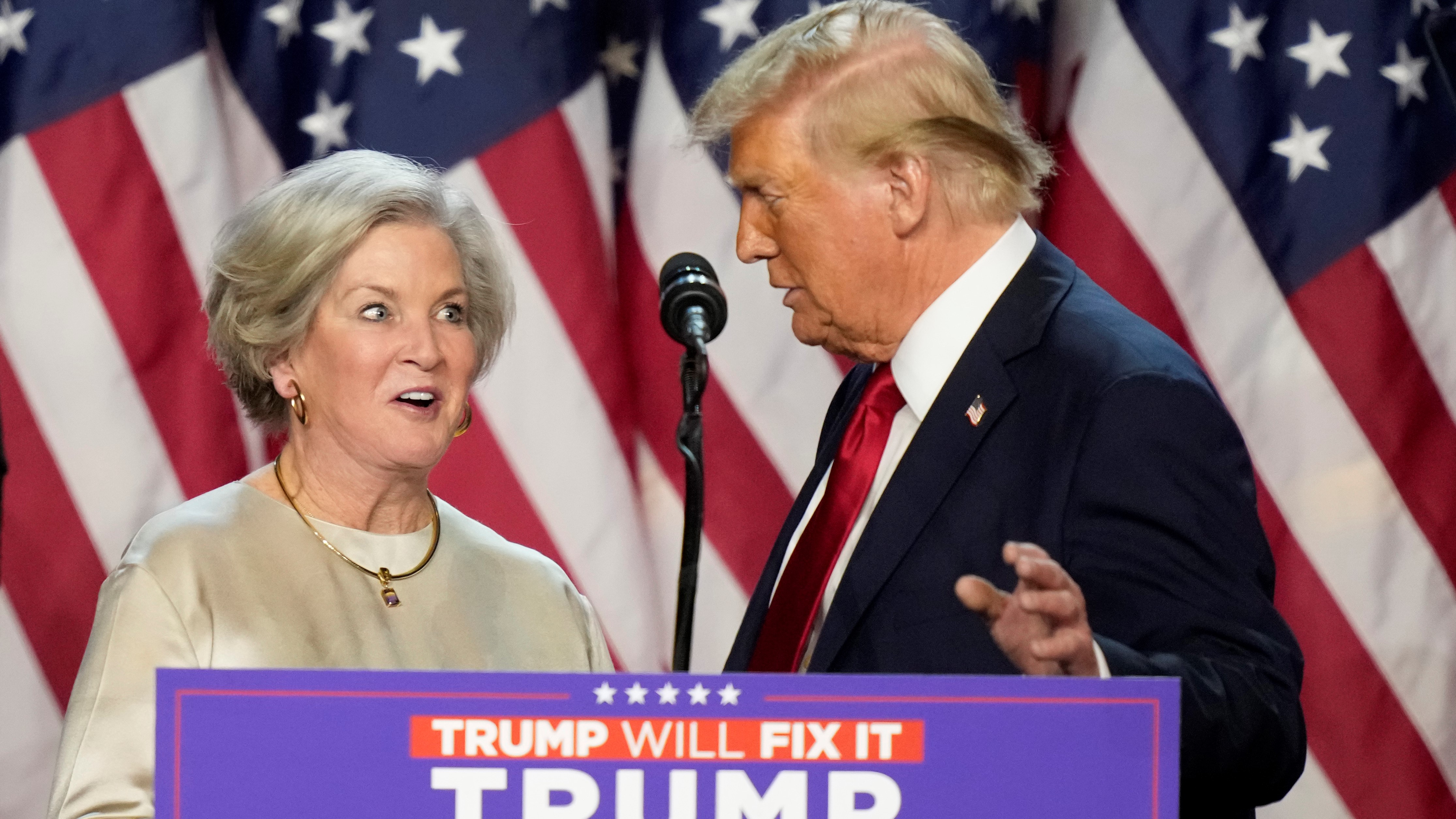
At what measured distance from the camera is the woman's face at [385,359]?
1.98 meters

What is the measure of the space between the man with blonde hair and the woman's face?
17.5 inches

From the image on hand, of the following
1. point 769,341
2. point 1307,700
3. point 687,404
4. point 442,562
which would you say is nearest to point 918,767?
point 687,404

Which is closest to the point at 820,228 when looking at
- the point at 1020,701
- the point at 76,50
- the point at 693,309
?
the point at 693,309

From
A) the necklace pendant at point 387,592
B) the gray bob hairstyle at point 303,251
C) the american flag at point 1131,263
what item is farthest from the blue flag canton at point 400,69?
the necklace pendant at point 387,592

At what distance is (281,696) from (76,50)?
2.61m

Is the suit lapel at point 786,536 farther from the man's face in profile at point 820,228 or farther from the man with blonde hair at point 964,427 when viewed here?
the man's face in profile at point 820,228

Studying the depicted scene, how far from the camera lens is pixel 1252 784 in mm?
1517

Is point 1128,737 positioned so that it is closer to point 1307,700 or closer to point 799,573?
point 799,573

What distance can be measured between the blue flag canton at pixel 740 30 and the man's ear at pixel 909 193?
1.51 metres

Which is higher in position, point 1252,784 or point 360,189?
point 360,189

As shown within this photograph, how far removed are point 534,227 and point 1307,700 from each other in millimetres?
2095

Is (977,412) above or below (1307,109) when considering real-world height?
below

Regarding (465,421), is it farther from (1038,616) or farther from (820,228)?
(1038,616)

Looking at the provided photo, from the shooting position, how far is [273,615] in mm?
1875
